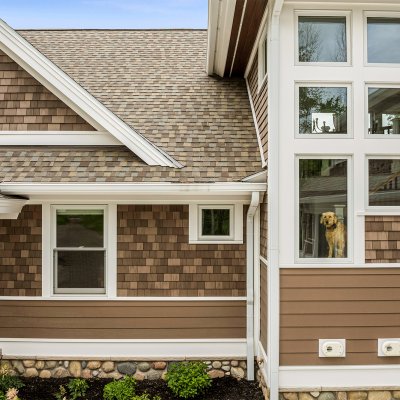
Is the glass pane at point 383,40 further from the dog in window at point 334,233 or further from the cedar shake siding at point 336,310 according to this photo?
the cedar shake siding at point 336,310

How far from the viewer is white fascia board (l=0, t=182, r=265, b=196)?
627cm

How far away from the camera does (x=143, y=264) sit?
22.7 ft

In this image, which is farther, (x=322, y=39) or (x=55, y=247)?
(x=55, y=247)

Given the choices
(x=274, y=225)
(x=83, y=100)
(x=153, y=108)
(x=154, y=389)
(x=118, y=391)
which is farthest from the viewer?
(x=153, y=108)

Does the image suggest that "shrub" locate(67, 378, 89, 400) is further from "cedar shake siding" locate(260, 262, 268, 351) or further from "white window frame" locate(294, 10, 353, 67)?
"white window frame" locate(294, 10, 353, 67)

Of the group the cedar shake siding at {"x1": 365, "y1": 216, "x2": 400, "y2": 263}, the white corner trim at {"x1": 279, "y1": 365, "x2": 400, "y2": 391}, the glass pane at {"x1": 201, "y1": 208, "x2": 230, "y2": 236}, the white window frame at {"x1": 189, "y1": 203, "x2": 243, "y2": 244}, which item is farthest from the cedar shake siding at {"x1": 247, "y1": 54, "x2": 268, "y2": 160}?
the white corner trim at {"x1": 279, "y1": 365, "x2": 400, "y2": 391}

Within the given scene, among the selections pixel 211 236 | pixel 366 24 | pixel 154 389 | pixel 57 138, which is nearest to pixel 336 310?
pixel 211 236

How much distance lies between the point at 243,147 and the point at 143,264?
227 cm

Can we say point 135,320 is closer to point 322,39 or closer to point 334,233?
point 334,233

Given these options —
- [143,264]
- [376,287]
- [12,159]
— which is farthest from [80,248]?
[376,287]

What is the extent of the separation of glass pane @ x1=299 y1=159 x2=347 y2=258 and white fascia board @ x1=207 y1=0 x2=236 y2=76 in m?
2.24

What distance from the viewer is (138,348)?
271 inches

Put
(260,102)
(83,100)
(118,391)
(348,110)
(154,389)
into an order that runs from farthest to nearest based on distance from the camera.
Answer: (260,102), (83,100), (154,389), (118,391), (348,110)

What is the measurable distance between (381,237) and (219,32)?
3.73 m
